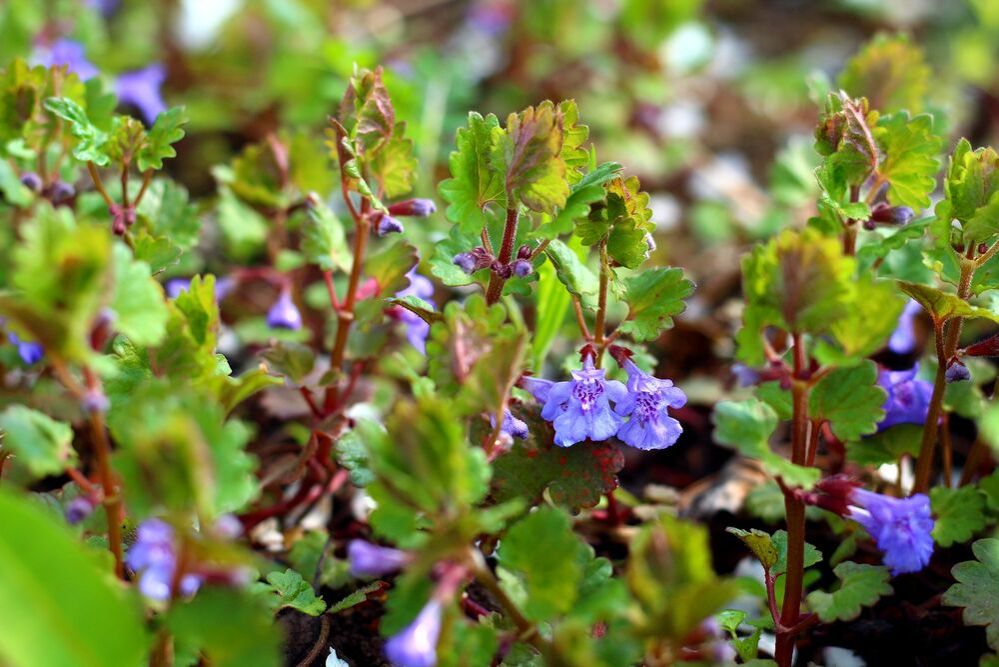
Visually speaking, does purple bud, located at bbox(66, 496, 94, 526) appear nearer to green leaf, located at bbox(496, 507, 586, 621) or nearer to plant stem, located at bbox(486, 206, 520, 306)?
green leaf, located at bbox(496, 507, 586, 621)

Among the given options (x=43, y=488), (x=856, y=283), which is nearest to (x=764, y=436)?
(x=856, y=283)

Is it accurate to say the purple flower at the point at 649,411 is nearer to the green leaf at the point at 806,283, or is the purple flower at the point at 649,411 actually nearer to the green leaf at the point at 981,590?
the green leaf at the point at 806,283

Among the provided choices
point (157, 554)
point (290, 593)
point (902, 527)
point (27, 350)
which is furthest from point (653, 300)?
point (27, 350)

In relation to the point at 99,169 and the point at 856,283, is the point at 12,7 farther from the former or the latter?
the point at 856,283

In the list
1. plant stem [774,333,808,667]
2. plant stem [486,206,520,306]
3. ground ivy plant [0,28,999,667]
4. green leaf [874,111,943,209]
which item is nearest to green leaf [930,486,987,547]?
ground ivy plant [0,28,999,667]

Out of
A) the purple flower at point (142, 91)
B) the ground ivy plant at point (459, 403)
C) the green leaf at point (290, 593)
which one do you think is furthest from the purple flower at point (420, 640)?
the purple flower at point (142, 91)

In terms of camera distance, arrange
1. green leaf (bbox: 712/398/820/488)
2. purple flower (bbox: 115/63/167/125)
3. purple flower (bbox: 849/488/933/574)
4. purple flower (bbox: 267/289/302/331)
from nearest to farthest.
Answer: green leaf (bbox: 712/398/820/488) < purple flower (bbox: 849/488/933/574) < purple flower (bbox: 267/289/302/331) < purple flower (bbox: 115/63/167/125)

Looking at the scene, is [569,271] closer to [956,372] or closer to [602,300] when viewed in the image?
[602,300]
